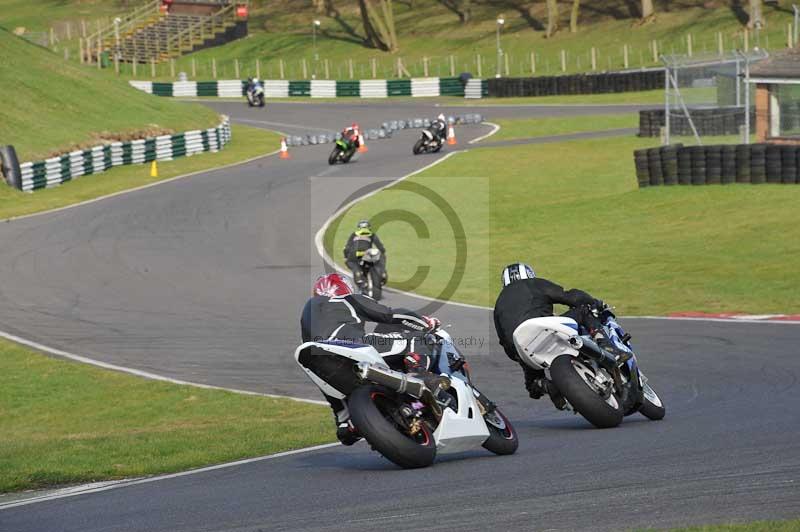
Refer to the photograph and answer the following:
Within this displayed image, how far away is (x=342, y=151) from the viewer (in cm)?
4425

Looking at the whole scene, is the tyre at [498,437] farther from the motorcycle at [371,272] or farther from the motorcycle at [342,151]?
the motorcycle at [342,151]

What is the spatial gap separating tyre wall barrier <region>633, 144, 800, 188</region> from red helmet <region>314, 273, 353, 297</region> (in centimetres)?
2242

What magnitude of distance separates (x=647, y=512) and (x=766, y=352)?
916 centimetres

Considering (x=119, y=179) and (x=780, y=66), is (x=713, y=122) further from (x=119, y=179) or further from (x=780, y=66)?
(x=119, y=179)

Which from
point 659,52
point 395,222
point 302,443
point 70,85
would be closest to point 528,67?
point 659,52

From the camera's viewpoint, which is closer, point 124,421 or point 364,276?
point 124,421

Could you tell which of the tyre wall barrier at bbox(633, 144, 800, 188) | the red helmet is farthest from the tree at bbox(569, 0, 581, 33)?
the red helmet

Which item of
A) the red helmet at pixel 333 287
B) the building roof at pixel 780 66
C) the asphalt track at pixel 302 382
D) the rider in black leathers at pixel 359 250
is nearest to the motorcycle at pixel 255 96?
the asphalt track at pixel 302 382

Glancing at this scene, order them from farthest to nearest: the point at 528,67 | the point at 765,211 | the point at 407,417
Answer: the point at 528,67 → the point at 765,211 → the point at 407,417

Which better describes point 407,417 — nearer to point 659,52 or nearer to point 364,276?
point 364,276

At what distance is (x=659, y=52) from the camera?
2950 inches

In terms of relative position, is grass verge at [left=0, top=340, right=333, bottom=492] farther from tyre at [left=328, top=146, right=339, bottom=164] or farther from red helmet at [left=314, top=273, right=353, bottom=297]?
tyre at [left=328, top=146, right=339, bottom=164]

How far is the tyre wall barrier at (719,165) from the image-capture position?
3066 centimetres

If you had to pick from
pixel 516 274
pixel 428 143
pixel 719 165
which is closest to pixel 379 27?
pixel 428 143
